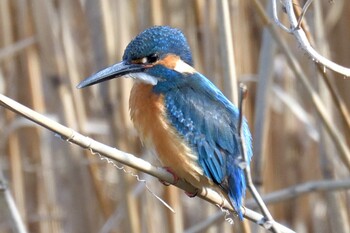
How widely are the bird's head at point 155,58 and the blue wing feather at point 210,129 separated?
0.20ft

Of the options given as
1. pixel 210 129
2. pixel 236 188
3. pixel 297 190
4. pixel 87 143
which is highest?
pixel 87 143

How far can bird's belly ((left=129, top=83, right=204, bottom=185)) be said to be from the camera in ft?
5.74

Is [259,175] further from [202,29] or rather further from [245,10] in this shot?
[245,10]

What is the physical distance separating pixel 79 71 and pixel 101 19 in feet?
1.98

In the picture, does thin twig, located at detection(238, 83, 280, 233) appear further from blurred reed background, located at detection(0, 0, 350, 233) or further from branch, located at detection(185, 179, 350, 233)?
branch, located at detection(185, 179, 350, 233)

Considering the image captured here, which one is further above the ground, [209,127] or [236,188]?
[209,127]

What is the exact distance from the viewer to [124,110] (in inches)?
93.7

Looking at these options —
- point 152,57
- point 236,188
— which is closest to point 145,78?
point 152,57

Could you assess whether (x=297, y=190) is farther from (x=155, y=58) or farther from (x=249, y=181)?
(x=249, y=181)

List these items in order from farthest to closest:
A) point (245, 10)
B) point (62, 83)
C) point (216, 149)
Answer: point (245, 10)
point (62, 83)
point (216, 149)

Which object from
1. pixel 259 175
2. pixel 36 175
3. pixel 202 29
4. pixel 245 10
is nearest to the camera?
pixel 259 175

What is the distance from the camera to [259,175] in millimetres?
2123

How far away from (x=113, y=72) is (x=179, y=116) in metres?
0.20

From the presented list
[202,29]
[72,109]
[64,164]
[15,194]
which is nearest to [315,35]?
[202,29]
